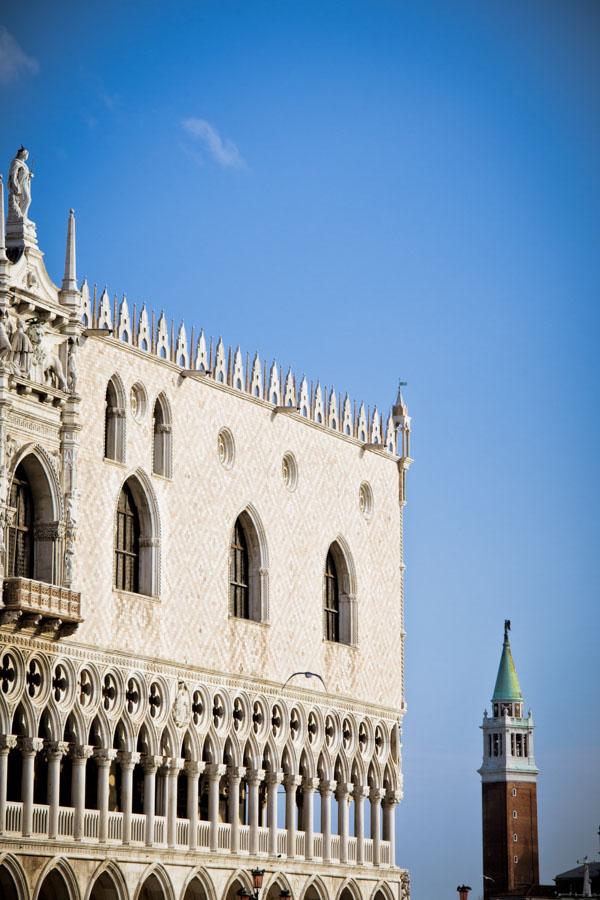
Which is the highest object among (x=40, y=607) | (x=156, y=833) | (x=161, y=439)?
(x=161, y=439)

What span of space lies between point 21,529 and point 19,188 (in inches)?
250

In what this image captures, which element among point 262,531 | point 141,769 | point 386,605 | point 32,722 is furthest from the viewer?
point 386,605

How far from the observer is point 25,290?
127 ft

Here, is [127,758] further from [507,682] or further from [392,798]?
[507,682]

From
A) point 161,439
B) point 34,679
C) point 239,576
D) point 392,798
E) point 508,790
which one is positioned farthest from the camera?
point 508,790

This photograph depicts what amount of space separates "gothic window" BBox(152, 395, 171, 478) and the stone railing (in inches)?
266

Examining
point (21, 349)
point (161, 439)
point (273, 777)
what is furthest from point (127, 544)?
point (273, 777)

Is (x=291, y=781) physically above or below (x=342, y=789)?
above

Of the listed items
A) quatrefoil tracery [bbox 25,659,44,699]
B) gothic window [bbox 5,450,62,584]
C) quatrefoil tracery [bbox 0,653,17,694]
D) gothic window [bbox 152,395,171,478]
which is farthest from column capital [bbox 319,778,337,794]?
quatrefoil tracery [bbox 0,653,17,694]

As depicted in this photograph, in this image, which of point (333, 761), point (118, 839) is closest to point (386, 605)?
point (333, 761)

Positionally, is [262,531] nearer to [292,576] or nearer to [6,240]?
[292,576]

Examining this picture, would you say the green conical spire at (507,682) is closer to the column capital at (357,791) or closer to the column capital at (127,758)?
the column capital at (357,791)

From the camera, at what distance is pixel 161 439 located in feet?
141

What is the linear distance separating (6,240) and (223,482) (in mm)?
7917
